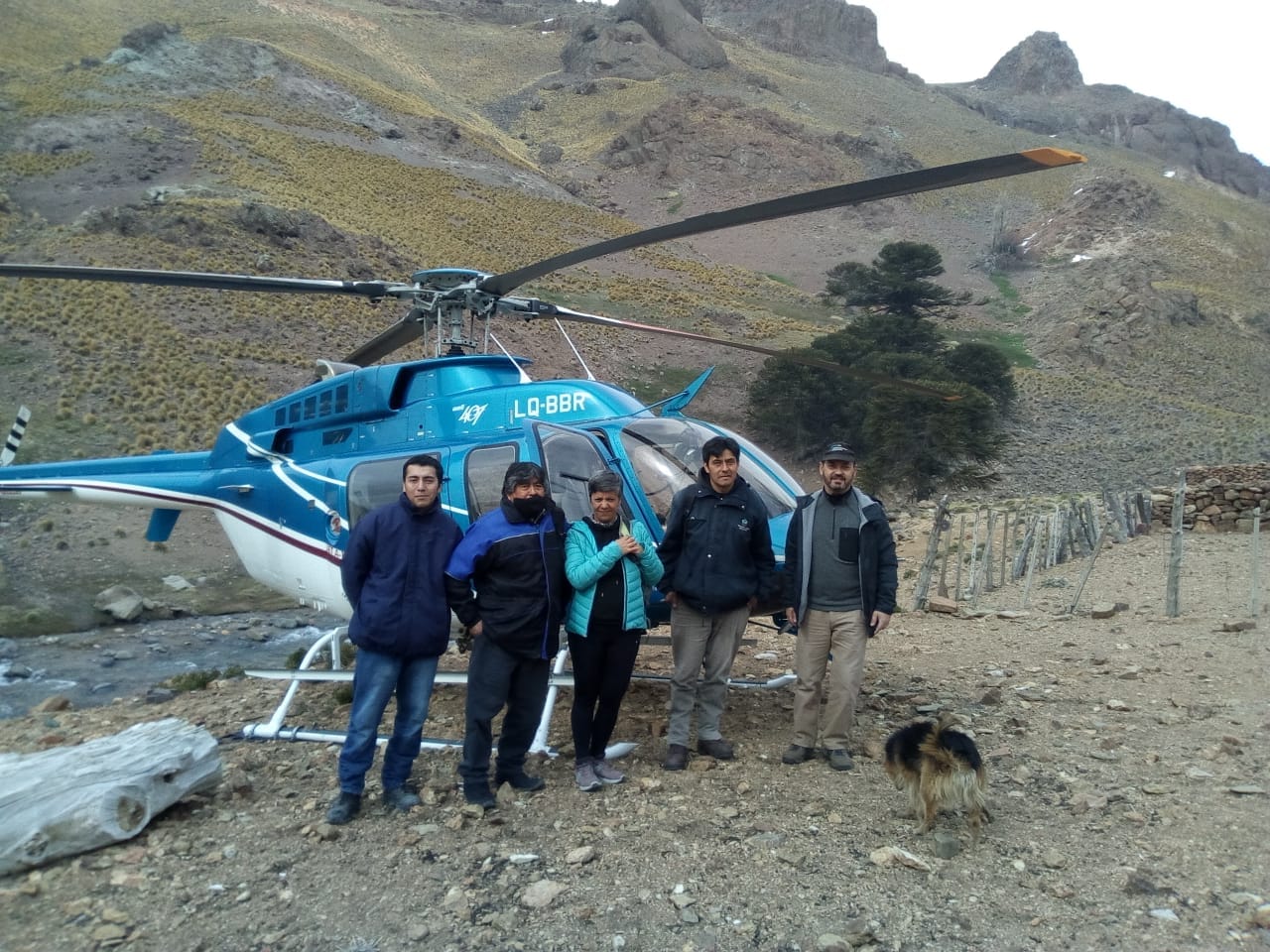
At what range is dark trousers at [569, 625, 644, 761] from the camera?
15.0 ft

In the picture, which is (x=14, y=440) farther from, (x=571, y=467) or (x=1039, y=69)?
(x=1039, y=69)

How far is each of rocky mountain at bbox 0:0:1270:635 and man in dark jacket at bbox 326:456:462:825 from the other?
12.3 metres

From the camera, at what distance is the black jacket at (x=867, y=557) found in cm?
479

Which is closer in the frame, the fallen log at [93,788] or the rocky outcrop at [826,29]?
the fallen log at [93,788]

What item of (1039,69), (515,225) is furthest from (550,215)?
(1039,69)

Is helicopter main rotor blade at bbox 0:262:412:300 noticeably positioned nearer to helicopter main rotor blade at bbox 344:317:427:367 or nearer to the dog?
helicopter main rotor blade at bbox 344:317:427:367

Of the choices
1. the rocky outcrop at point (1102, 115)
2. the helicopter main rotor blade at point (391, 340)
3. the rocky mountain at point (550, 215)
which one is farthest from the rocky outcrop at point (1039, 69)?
the helicopter main rotor blade at point (391, 340)

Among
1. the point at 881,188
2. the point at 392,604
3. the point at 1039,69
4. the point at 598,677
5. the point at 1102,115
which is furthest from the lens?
the point at 1039,69

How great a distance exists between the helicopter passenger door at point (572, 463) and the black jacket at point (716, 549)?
2.02 feet

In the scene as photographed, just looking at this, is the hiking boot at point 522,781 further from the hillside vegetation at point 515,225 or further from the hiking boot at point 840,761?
the hillside vegetation at point 515,225

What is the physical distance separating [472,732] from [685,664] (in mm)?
1181

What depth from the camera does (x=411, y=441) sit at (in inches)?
256

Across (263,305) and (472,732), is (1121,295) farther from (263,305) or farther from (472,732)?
(472,732)

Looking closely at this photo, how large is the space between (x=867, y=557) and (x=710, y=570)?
2.73ft
